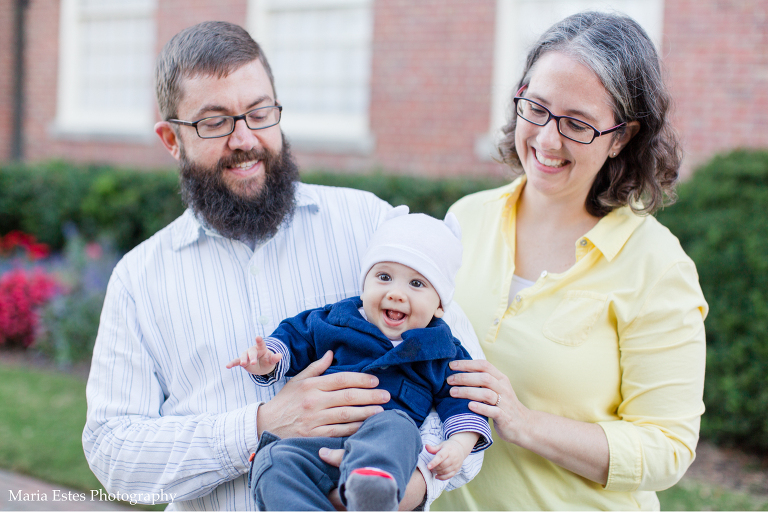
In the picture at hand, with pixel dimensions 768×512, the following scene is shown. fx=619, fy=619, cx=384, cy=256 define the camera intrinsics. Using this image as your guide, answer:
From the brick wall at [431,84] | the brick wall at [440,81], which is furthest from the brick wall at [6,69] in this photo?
the brick wall at [431,84]

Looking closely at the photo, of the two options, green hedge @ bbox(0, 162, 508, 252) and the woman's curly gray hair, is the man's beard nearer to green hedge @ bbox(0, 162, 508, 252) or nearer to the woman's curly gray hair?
the woman's curly gray hair

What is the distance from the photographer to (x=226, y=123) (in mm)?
2311

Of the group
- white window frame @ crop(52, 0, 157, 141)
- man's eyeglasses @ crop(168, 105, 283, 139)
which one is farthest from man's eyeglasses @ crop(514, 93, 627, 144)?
white window frame @ crop(52, 0, 157, 141)

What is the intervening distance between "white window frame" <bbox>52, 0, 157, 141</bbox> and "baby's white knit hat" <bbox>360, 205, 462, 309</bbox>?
8.99 m

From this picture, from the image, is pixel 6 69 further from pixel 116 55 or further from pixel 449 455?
pixel 449 455

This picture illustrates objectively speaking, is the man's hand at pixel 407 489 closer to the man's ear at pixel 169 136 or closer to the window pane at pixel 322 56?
the man's ear at pixel 169 136

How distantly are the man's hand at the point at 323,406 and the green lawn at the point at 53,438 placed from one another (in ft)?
8.90

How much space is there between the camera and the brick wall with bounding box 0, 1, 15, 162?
10.6 m

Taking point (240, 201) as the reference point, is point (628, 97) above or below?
above

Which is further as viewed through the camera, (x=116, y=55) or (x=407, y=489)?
(x=116, y=55)

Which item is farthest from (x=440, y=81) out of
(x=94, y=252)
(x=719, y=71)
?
(x=94, y=252)

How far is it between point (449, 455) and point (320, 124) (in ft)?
24.9

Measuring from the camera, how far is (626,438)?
2098 mm

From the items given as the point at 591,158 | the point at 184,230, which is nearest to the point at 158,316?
the point at 184,230
